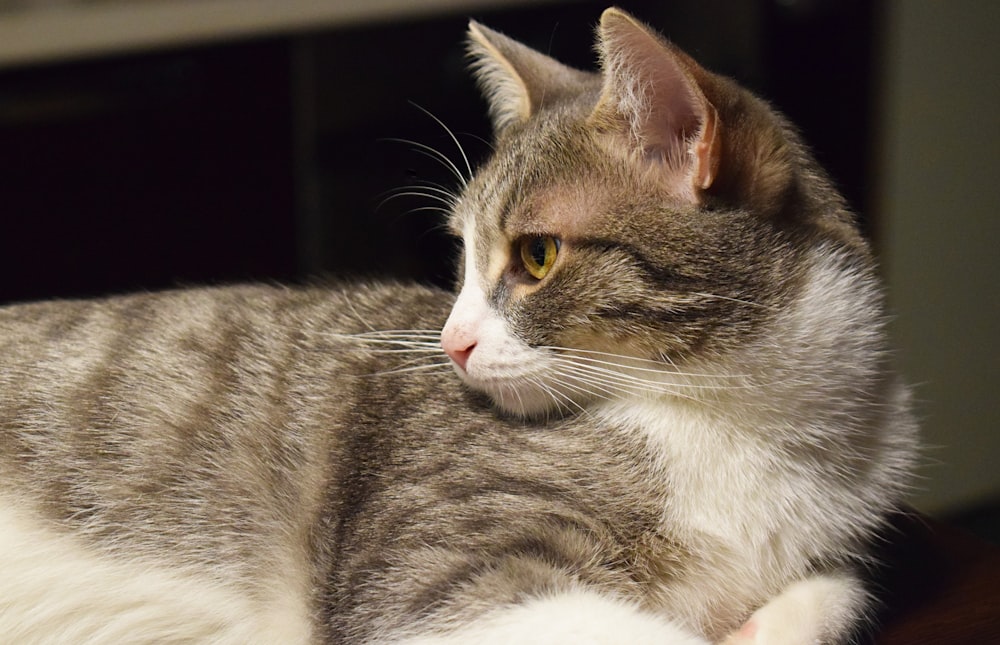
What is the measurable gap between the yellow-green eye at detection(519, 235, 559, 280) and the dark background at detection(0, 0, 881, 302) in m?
1.01

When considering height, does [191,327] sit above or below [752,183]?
below

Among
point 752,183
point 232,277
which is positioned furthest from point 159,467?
point 232,277

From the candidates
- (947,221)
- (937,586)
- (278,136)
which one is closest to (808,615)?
(937,586)

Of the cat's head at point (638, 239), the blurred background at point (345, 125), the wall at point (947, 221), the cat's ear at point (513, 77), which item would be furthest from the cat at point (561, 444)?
the wall at point (947, 221)

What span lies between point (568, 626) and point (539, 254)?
0.34m

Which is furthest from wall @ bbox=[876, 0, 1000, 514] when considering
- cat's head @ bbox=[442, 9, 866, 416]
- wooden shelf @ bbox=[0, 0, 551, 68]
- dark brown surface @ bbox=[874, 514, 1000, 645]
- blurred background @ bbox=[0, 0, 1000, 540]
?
cat's head @ bbox=[442, 9, 866, 416]

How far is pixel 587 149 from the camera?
946mm

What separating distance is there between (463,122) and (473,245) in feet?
3.71

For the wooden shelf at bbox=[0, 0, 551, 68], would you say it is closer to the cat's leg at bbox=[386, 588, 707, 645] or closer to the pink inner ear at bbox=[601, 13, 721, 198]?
the pink inner ear at bbox=[601, 13, 721, 198]

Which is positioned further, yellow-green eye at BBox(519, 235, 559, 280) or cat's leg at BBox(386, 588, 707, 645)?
yellow-green eye at BBox(519, 235, 559, 280)

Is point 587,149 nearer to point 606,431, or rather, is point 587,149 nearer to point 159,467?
point 606,431

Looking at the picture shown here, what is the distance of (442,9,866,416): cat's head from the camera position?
2.84 feet

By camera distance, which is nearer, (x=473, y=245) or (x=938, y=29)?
(x=473, y=245)

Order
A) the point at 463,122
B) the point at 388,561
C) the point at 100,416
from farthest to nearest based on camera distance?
1. the point at 463,122
2. the point at 100,416
3. the point at 388,561
